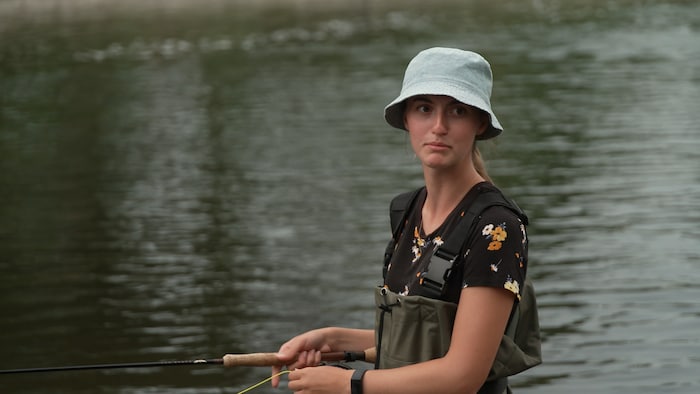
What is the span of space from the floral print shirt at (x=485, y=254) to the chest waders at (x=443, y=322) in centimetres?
2

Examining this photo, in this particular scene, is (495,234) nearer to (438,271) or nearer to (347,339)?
(438,271)

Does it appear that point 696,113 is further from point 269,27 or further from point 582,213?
point 269,27

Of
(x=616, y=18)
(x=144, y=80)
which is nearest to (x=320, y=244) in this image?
(x=144, y=80)

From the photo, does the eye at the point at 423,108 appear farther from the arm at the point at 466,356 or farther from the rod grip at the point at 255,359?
the rod grip at the point at 255,359

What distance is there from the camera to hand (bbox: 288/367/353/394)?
8.73 ft

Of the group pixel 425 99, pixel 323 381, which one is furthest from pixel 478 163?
pixel 323 381

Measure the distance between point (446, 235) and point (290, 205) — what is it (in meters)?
8.56

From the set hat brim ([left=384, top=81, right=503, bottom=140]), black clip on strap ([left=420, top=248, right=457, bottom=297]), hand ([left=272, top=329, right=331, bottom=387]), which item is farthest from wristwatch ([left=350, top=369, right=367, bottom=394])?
hat brim ([left=384, top=81, right=503, bottom=140])

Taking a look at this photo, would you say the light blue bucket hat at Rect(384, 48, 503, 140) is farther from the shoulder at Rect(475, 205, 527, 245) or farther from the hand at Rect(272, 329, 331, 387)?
the hand at Rect(272, 329, 331, 387)

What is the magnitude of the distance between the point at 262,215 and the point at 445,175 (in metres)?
8.16

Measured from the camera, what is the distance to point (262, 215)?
1087 cm

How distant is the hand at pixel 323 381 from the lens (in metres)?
2.66

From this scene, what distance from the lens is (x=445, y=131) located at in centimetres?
272

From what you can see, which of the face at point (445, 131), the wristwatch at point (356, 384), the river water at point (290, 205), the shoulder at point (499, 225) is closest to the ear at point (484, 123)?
the face at point (445, 131)
